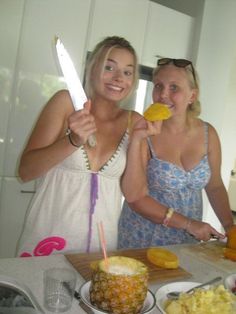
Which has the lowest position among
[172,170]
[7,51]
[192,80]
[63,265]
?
[63,265]

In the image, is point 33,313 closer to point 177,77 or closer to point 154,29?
point 177,77

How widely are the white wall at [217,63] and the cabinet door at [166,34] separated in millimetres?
130

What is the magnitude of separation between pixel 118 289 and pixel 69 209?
0.55m

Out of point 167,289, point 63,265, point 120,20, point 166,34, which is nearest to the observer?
point 167,289

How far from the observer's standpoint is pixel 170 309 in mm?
A: 751

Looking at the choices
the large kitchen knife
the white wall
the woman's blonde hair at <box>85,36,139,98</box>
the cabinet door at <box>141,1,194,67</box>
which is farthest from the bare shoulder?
the white wall

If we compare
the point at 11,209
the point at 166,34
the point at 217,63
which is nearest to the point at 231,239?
the point at 11,209

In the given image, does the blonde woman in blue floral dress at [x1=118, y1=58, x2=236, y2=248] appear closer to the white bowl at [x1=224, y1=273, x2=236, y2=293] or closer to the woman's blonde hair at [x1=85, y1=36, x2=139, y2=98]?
the woman's blonde hair at [x1=85, y1=36, x2=139, y2=98]

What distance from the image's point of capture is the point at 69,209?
1.23 metres

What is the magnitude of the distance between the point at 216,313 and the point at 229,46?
9.27 ft

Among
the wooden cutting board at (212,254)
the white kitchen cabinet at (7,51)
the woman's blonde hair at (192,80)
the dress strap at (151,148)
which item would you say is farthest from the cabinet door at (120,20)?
the wooden cutting board at (212,254)

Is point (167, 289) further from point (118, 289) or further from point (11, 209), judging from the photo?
point (11, 209)

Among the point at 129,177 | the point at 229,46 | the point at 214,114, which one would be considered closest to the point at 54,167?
the point at 129,177

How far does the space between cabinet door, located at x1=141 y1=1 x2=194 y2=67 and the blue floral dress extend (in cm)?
136
